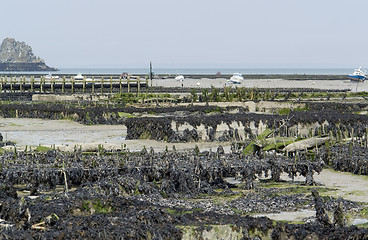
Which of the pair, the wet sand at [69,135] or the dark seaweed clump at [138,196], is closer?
the dark seaweed clump at [138,196]

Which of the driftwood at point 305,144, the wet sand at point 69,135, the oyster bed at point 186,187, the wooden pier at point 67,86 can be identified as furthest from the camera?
the wooden pier at point 67,86

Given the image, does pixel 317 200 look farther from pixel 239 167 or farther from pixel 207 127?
pixel 207 127

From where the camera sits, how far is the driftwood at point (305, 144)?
25453 mm

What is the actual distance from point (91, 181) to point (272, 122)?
15.1 meters

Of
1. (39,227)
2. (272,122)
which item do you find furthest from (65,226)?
(272,122)

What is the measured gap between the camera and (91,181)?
21141mm

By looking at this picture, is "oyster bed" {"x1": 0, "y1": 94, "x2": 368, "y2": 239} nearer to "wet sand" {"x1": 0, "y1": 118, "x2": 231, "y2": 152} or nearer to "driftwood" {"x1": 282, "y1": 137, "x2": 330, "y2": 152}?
"driftwood" {"x1": 282, "y1": 137, "x2": 330, "y2": 152}

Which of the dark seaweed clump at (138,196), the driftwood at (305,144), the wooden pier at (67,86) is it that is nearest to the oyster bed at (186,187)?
the dark seaweed clump at (138,196)

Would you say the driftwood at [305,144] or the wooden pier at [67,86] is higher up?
the driftwood at [305,144]

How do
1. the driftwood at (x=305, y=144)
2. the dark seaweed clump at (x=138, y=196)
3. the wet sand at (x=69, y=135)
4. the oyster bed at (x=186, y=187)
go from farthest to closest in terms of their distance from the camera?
the wet sand at (x=69, y=135)
the driftwood at (x=305, y=144)
the oyster bed at (x=186, y=187)
the dark seaweed clump at (x=138, y=196)

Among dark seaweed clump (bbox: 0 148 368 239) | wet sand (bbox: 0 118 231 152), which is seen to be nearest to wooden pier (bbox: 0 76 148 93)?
wet sand (bbox: 0 118 231 152)

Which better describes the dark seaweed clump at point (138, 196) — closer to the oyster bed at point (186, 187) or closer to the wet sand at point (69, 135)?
the oyster bed at point (186, 187)

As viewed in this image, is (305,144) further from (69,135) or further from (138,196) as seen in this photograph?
(69,135)

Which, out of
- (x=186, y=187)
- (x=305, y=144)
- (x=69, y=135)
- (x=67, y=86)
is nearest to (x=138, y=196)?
(x=186, y=187)
